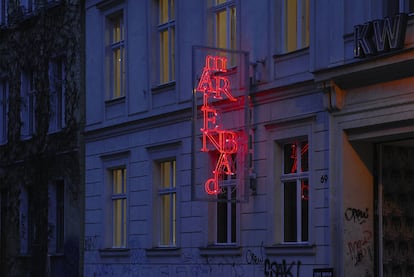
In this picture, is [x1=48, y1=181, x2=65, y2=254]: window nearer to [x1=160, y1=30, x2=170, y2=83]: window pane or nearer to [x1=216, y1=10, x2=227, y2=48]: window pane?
[x1=160, y1=30, x2=170, y2=83]: window pane

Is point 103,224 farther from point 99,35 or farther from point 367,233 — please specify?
point 367,233

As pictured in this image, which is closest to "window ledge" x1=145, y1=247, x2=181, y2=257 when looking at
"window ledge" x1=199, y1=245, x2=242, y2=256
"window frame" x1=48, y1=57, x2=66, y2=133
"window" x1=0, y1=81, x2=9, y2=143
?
"window ledge" x1=199, y1=245, x2=242, y2=256

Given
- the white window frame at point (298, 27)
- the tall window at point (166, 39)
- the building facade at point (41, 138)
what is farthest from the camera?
the building facade at point (41, 138)

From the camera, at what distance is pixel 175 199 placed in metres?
24.3

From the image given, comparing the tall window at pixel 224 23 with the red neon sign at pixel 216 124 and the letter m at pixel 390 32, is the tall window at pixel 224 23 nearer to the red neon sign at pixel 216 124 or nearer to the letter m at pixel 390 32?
the red neon sign at pixel 216 124

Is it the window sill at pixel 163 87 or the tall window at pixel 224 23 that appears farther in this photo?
the window sill at pixel 163 87

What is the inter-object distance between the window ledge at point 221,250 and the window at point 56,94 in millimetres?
8674

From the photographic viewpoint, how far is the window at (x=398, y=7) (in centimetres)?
1755

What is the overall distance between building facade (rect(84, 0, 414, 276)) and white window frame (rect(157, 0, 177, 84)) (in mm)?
44

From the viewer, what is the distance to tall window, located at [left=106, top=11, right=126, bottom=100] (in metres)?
26.9

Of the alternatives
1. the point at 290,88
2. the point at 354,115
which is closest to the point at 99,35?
the point at 290,88

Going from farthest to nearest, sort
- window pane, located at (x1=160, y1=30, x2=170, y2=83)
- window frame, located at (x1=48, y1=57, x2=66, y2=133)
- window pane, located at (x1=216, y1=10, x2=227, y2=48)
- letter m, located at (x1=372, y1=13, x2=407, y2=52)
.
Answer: window frame, located at (x1=48, y1=57, x2=66, y2=133), window pane, located at (x1=160, y1=30, x2=170, y2=83), window pane, located at (x1=216, y1=10, x2=227, y2=48), letter m, located at (x1=372, y1=13, x2=407, y2=52)

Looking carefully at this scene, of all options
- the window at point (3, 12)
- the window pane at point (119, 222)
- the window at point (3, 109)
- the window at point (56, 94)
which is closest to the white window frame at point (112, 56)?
the window pane at point (119, 222)

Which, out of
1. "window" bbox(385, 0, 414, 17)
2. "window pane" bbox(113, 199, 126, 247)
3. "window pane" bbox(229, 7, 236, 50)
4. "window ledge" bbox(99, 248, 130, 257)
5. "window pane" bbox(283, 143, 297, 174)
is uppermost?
"window pane" bbox(229, 7, 236, 50)
